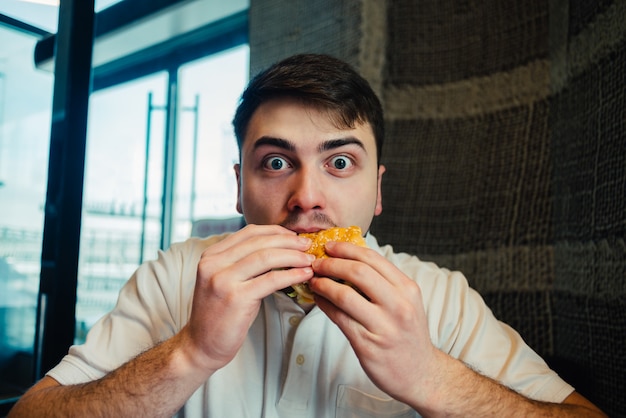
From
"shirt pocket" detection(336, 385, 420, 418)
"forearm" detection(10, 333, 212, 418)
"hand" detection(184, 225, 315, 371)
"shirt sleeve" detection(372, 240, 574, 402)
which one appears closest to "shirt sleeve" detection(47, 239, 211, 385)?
"forearm" detection(10, 333, 212, 418)

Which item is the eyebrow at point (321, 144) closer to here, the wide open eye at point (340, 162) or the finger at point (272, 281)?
the wide open eye at point (340, 162)

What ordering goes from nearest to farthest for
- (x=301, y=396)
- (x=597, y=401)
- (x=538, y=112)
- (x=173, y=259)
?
(x=301, y=396), (x=597, y=401), (x=173, y=259), (x=538, y=112)

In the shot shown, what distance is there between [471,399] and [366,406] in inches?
14.4

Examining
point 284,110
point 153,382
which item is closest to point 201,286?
point 153,382

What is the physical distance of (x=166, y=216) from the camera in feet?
13.7

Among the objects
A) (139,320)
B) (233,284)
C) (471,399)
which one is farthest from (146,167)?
(471,399)

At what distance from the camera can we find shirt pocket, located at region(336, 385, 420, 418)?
53.6 inches

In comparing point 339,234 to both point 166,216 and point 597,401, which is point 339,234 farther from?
point 166,216

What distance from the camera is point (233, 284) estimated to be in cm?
104

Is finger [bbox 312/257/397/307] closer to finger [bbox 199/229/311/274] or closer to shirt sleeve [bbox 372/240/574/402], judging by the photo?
finger [bbox 199/229/311/274]

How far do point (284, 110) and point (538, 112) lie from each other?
1.25 m

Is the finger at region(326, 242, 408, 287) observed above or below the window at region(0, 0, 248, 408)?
below

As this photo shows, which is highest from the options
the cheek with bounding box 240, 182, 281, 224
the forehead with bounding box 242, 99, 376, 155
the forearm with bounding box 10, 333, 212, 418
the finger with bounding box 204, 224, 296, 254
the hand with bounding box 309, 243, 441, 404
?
the forehead with bounding box 242, 99, 376, 155

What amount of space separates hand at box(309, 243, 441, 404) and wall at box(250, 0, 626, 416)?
82cm
